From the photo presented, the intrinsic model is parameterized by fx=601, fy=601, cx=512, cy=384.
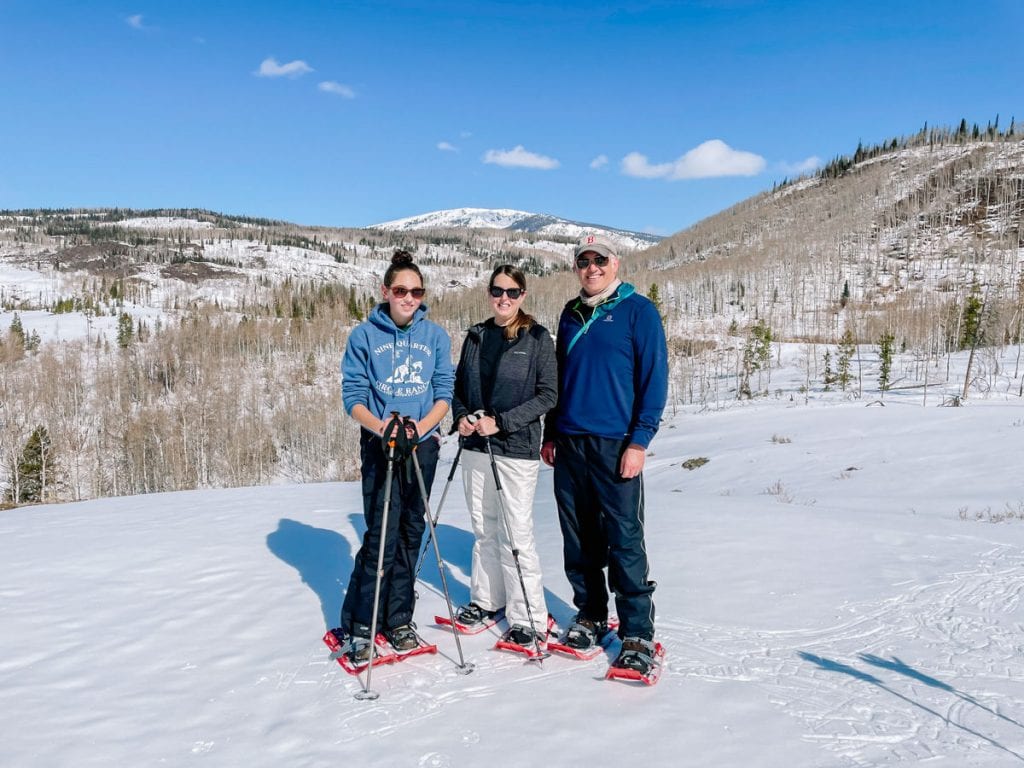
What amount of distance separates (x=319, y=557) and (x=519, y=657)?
3.01 m

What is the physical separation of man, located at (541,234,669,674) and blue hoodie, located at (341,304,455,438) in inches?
34.6

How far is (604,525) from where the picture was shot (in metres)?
3.67

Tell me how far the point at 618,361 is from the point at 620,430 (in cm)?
41

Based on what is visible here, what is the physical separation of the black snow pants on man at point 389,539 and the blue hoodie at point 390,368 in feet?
0.79

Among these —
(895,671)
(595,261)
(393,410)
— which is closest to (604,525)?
(393,410)

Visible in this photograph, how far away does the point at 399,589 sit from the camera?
396 centimetres

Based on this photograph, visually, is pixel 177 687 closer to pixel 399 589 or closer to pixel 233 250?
pixel 399 589

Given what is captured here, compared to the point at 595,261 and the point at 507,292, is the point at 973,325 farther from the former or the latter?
the point at 507,292

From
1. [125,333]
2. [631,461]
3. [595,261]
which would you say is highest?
[125,333]

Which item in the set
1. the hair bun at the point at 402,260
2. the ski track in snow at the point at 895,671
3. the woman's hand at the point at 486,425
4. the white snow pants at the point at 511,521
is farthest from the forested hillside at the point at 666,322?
the hair bun at the point at 402,260

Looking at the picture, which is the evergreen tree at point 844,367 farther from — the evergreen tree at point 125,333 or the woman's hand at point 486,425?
the evergreen tree at point 125,333

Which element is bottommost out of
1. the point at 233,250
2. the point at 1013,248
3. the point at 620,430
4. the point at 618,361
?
the point at 620,430

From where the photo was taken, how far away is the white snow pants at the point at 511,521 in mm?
3783

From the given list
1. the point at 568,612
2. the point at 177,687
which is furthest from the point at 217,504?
Answer: the point at 568,612
